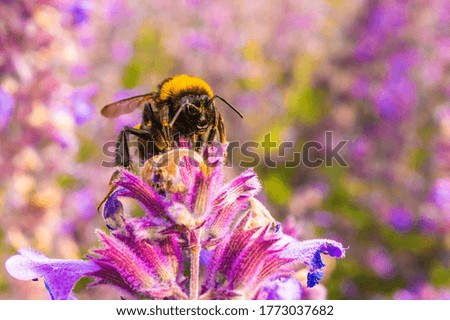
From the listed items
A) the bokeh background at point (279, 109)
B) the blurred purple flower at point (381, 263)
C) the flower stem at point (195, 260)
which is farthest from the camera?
the blurred purple flower at point (381, 263)

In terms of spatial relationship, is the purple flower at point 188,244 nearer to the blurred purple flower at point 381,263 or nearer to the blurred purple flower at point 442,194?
the blurred purple flower at point 442,194

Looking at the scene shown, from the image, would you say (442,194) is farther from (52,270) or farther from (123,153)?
(52,270)

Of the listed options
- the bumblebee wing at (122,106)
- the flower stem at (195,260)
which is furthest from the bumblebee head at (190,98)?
the flower stem at (195,260)

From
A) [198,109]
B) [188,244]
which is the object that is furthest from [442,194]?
[188,244]

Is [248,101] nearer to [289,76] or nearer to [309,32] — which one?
[289,76]

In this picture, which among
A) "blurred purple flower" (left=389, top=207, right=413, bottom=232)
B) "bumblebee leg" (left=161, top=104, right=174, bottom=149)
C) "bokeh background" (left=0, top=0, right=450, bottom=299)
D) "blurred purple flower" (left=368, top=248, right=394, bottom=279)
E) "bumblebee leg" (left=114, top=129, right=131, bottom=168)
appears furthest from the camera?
"blurred purple flower" (left=389, top=207, right=413, bottom=232)

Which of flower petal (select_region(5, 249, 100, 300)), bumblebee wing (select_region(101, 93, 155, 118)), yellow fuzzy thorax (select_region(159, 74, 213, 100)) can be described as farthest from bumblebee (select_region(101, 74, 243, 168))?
flower petal (select_region(5, 249, 100, 300))

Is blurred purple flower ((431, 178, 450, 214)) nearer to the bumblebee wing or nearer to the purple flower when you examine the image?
the bumblebee wing
